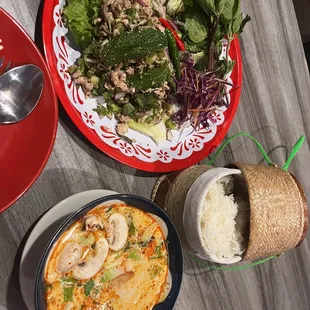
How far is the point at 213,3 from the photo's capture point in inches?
49.2

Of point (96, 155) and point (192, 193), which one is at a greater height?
point (96, 155)

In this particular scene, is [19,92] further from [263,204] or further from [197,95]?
[263,204]

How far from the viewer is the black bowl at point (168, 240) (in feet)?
Result: 2.90

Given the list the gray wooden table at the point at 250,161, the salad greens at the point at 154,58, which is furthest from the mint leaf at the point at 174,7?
the gray wooden table at the point at 250,161

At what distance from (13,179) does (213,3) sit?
696 millimetres

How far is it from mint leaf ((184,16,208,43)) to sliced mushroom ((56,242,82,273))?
26.9 inches

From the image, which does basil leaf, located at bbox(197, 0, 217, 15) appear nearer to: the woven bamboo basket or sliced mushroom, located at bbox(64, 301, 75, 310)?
the woven bamboo basket

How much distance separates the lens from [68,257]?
3.05ft

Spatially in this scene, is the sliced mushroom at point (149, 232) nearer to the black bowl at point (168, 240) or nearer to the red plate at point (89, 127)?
the black bowl at point (168, 240)

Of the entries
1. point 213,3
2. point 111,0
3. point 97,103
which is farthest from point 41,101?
point 213,3

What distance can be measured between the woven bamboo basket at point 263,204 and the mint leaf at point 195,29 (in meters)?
0.37

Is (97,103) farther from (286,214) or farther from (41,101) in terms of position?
(286,214)

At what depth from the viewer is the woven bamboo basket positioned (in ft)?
3.81

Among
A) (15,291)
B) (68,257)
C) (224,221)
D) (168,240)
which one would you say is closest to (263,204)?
(224,221)
